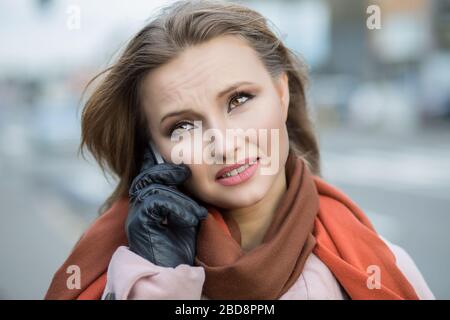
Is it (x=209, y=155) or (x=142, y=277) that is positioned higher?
(x=209, y=155)

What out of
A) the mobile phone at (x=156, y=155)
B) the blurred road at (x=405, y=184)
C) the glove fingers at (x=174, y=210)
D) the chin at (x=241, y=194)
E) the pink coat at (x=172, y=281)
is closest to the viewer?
the pink coat at (x=172, y=281)

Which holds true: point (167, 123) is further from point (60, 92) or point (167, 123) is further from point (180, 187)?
point (60, 92)

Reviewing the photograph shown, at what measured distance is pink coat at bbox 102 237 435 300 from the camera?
140 cm

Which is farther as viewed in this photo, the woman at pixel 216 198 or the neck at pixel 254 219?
the neck at pixel 254 219

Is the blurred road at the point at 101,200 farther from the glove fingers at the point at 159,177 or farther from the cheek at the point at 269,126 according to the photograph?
the glove fingers at the point at 159,177

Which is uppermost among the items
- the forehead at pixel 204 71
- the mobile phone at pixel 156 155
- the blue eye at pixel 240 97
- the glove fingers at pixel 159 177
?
the forehead at pixel 204 71

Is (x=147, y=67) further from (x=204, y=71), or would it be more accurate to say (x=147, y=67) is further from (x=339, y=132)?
(x=339, y=132)

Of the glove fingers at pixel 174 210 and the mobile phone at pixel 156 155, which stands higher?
the mobile phone at pixel 156 155

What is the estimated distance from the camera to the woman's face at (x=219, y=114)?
5.19 ft

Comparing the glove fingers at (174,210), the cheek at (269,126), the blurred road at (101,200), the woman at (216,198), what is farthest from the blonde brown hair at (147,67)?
the blurred road at (101,200)

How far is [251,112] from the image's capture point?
64.2 inches

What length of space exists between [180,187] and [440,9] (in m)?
18.3

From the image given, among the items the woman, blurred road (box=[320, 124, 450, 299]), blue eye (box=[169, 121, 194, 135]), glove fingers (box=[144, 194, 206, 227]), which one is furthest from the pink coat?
blurred road (box=[320, 124, 450, 299])
